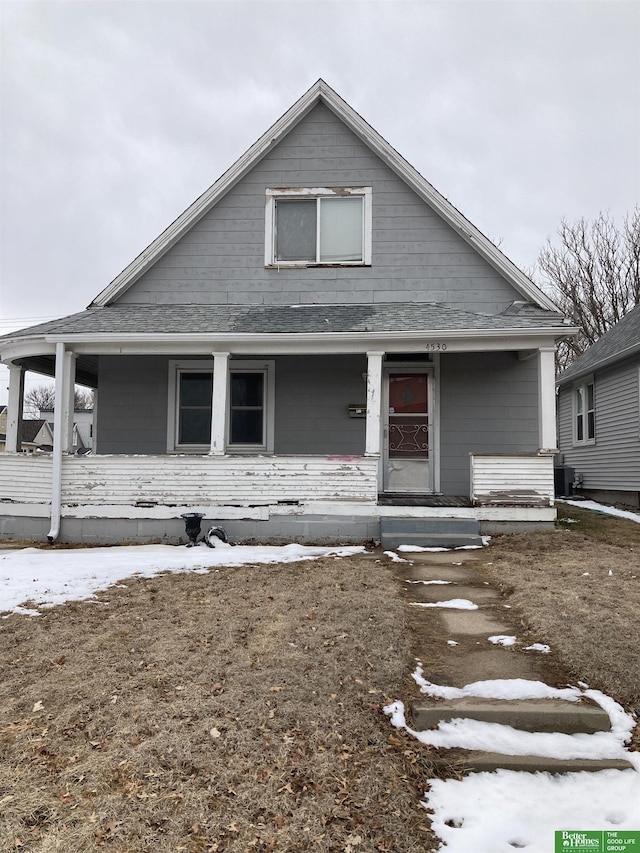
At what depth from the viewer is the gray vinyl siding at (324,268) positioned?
10.5 meters

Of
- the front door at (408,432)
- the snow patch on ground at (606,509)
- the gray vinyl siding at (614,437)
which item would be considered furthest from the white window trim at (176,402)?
the gray vinyl siding at (614,437)

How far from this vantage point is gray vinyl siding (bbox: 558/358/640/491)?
43.8 ft

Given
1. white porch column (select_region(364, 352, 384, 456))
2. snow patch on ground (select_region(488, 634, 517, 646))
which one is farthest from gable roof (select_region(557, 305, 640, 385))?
snow patch on ground (select_region(488, 634, 517, 646))

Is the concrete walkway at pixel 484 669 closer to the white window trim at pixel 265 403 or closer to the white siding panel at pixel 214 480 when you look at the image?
the white siding panel at pixel 214 480

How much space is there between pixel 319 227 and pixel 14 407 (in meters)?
6.20

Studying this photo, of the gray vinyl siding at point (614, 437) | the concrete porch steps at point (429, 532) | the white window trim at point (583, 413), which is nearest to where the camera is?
the concrete porch steps at point (429, 532)

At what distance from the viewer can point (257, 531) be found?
29.2 feet

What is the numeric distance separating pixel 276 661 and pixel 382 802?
4.87 feet

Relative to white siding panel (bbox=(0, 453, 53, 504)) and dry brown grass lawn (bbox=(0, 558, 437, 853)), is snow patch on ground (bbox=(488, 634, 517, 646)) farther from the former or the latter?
white siding panel (bbox=(0, 453, 53, 504))

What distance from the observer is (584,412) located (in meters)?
16.5

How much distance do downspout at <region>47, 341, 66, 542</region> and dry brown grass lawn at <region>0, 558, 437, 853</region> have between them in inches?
163

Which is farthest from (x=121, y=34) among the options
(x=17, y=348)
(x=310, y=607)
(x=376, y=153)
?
(x=310, y=607)

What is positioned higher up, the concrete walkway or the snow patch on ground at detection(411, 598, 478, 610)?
the snow patch on ground at detection(411, 598, 478, 610)

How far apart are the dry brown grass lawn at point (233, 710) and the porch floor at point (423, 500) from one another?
2937 mm
